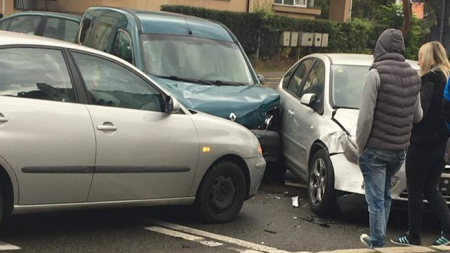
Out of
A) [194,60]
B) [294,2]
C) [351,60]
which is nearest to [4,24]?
[194,60]

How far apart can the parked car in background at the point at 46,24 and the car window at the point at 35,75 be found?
280 inches

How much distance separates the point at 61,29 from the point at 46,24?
56 cm

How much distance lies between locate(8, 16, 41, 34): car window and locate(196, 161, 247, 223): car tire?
8075mm

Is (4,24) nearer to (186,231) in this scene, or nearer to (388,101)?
(186,231)

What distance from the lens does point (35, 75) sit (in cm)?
545

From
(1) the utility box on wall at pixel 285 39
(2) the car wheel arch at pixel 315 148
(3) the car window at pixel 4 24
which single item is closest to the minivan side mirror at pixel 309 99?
(2) the car wheel arch at pixel 315 148

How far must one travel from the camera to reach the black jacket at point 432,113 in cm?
579

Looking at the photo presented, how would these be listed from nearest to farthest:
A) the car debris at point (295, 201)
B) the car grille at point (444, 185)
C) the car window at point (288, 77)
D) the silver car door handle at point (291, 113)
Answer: the car grille at point (444, 185) < the car debris at point (295, 201) < the silver car door handle at point (291, 113) < the car window at point (288, 77)

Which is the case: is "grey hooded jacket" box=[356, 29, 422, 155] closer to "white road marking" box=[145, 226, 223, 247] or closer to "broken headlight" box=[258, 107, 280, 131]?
"white road marking" box=[145, 226, 223, 247]

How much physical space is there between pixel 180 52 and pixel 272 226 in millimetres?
3098

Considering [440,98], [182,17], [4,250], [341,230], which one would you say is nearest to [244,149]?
[341,230]

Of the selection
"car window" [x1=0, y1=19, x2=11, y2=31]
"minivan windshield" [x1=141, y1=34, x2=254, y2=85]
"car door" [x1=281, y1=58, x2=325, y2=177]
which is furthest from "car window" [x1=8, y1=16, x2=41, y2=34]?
"car door" [x1=281, y1=58, x2=325, y2=177]

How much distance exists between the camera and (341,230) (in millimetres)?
6676

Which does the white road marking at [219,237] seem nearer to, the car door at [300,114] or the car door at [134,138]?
the car door at [134,138]
